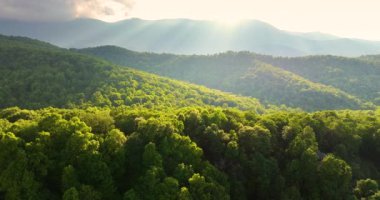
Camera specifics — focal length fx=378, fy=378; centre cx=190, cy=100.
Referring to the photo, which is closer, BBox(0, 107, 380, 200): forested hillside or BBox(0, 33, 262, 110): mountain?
BBox(0, 107, 380, 200): forested hillside

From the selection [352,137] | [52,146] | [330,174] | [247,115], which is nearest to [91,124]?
[52,146]

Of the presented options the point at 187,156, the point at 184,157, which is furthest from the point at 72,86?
the point at 187,156

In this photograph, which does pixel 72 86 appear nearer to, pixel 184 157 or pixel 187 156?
pixel 184 157

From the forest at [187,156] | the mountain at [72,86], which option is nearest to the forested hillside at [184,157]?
the forest at [187,156]

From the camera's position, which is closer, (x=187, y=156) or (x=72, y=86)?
(x=187, y=156)

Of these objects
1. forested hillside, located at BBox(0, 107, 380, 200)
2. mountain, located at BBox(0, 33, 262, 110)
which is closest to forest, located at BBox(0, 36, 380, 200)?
forested hillside, located at BBox(0, 107, 380, 200)

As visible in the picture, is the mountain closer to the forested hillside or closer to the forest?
the forest

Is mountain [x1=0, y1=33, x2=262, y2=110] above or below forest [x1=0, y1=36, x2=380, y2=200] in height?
below

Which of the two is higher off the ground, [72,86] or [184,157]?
[184,157]
